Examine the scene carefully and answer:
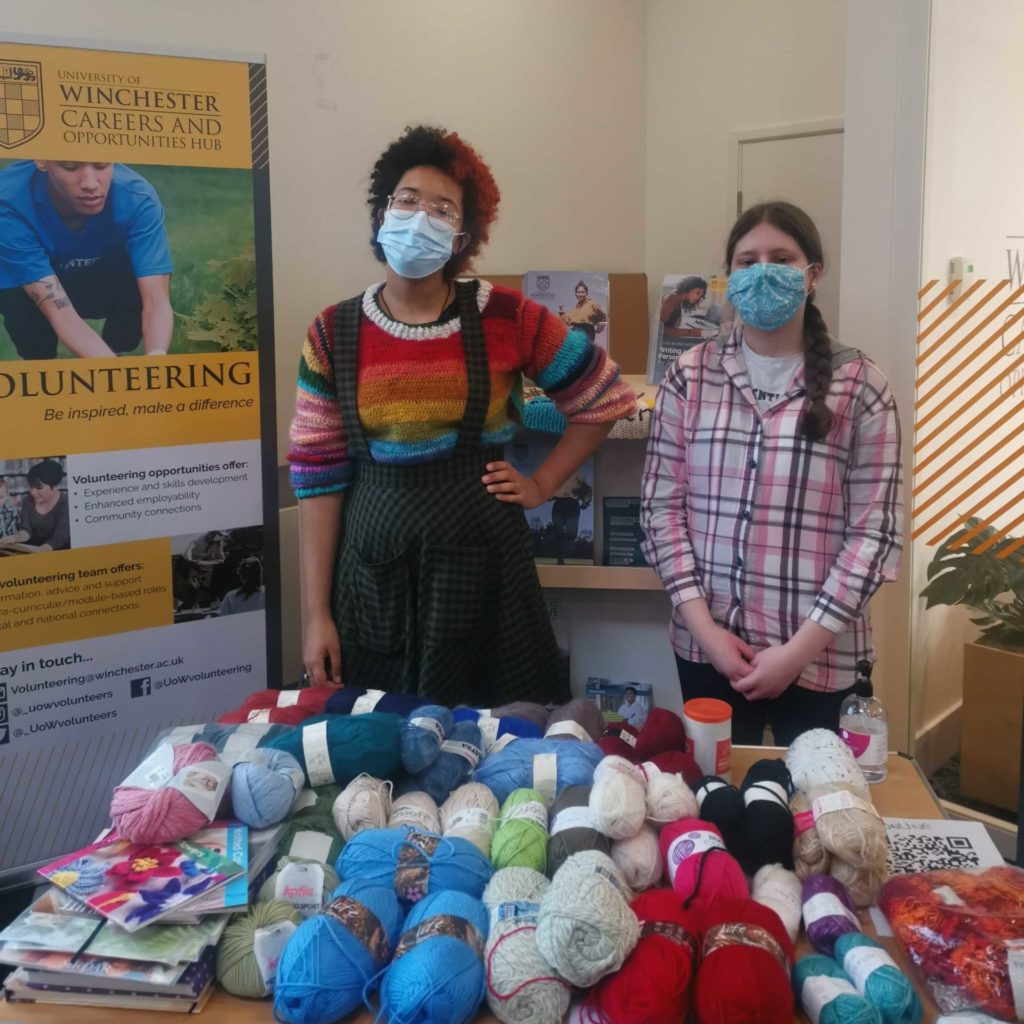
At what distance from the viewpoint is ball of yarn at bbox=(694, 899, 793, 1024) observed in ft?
3.07

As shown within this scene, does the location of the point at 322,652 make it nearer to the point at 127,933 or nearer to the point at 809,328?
the point at 127,933

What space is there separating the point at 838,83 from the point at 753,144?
1.06 ft

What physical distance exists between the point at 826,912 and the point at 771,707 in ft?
2.50

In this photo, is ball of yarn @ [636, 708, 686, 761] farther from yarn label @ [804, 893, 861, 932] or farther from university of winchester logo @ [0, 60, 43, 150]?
university of winchester logo @ [0, 60, 43, 150]

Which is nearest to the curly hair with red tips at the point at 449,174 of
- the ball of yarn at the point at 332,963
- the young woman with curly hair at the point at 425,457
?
the young woman with curly hair at the point at 425,457

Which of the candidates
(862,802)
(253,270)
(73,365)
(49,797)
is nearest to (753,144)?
(253,270)

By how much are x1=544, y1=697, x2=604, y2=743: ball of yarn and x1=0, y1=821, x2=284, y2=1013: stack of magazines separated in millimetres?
495

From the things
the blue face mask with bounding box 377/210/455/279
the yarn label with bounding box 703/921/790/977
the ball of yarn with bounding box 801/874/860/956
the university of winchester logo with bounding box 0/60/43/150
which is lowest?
the ball of yarn with bounding box 801/874/860/956

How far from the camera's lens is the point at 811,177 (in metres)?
3.17

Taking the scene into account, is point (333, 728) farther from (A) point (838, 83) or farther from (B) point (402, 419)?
(A) point (838, 83)

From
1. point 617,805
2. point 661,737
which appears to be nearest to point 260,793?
point 617,805

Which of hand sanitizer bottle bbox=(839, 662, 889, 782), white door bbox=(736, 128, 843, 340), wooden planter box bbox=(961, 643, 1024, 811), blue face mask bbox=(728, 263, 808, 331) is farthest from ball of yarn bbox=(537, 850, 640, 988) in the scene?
white door bbox=(736, 128, 843, 340)

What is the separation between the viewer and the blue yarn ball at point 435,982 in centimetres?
97

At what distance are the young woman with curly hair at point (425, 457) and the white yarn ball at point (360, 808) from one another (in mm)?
579
